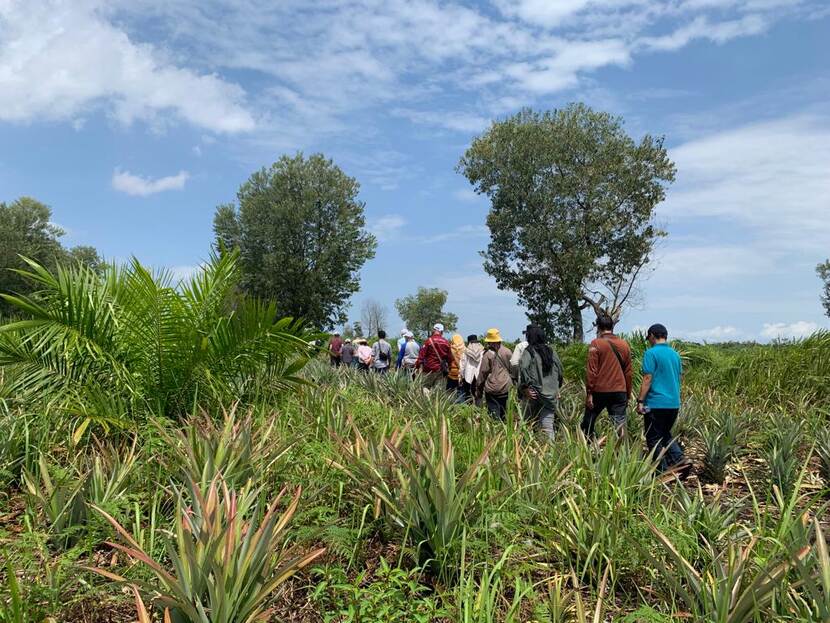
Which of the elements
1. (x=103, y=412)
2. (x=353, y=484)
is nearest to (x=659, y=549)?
(x=353, y=484)

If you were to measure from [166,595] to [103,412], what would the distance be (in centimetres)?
316

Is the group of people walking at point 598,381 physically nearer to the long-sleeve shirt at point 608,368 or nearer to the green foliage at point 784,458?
the long-sleeve shirt at point 608,368

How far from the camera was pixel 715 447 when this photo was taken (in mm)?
6023

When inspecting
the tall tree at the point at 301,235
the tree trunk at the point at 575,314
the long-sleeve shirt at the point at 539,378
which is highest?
the tall tree at the point at 301,235

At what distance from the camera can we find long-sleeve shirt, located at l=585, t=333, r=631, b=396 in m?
6.49

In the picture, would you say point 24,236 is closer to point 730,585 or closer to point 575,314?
point 575,314

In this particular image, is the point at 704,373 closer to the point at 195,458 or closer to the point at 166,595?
the point at 195,458

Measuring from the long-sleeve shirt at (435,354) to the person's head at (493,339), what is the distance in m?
2.91

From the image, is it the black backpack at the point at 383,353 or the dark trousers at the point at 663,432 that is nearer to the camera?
the dark trousers at the point at 663,432

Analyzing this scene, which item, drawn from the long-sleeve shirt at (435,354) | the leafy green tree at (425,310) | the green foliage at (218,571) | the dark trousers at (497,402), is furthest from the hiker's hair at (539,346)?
the leafy green tree at (425,310)

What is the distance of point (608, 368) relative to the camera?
6.51 meters

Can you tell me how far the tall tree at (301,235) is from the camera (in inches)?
1280

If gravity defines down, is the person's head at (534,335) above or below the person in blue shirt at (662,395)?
above

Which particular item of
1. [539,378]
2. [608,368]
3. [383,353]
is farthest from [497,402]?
[383,353]
